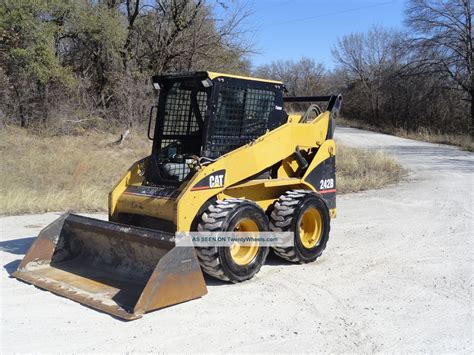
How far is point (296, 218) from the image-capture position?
6.19 m

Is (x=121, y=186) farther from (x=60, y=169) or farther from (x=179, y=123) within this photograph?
(x=60, y=169)

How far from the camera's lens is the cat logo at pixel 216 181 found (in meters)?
5.65

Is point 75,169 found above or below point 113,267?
below

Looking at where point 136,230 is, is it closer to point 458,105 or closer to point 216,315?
point 216,315

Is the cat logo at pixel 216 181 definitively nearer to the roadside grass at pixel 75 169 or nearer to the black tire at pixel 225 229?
the black tire at pixel 225 229

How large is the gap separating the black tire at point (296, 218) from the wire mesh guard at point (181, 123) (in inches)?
49.7

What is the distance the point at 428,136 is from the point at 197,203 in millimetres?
26753

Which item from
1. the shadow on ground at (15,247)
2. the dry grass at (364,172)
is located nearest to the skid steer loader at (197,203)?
the shadow on ground at (15,247)

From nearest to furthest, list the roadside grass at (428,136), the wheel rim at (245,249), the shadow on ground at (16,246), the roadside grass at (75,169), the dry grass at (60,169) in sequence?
the wheel rim at (245,249), the shadow on ground at (16,246), the dry grass at (60,169), the roadside grass at (75,169), the roadside grass at (428,136)

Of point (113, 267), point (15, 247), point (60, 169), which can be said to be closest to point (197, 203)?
point (113, 267)

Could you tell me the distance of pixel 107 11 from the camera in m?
21.6

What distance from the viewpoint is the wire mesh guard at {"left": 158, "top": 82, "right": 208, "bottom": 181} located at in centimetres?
656

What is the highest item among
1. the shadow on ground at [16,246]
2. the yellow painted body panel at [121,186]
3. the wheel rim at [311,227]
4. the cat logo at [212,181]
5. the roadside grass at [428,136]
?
the roadside grass at [428,136]

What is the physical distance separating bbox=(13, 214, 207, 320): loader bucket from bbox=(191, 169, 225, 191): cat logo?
66cm
